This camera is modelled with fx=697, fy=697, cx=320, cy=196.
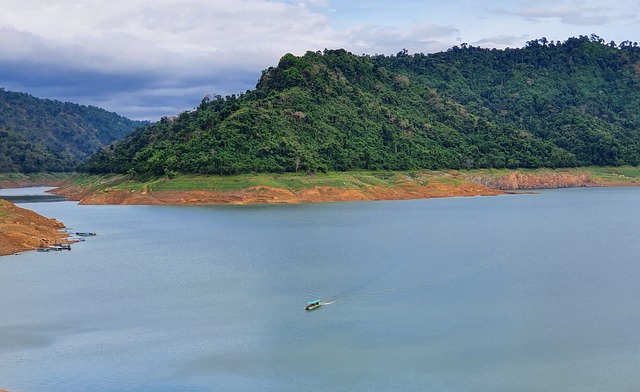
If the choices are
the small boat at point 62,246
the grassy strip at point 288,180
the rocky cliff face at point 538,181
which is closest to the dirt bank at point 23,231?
the small boat at point 62,246

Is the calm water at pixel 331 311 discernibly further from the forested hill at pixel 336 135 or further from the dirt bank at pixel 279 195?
the forested hill at pixel 336 135

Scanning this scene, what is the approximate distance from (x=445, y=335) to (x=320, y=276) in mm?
17895

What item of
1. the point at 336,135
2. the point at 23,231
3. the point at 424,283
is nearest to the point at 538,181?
the point at 336,135

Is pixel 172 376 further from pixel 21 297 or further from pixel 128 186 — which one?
pixel 128 186

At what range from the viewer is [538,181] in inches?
6526

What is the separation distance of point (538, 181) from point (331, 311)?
134014 mm

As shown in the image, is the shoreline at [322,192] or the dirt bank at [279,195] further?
the shoreline at [322,192]

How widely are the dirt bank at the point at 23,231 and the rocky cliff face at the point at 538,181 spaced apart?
98260mm

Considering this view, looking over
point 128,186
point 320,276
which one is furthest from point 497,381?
point 128,186

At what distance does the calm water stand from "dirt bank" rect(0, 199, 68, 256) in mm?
3858

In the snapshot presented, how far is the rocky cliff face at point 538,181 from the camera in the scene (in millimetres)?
157625

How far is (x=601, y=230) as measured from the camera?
78000 mm

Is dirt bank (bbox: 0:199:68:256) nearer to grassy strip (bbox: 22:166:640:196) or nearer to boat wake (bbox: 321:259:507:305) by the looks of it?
boat wake (bbox: 321:259:507:305)

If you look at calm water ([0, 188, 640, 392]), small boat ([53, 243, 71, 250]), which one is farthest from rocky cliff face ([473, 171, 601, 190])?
small boat ([53, 243, 71, 250])
